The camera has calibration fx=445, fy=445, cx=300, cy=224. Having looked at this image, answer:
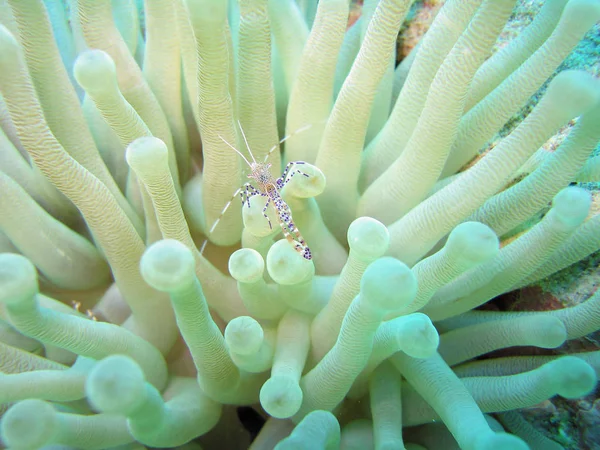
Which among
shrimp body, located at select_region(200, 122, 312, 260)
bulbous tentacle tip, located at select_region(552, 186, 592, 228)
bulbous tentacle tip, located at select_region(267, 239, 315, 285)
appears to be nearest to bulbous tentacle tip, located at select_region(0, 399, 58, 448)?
bulbous tentacle tip, located at select_region(267, 239, 315, 285)

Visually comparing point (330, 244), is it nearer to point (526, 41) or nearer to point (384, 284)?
point (384, 284)

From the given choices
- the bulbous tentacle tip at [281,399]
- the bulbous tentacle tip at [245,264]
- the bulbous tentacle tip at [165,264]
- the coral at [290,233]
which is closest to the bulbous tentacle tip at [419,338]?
the coral at [290,233]

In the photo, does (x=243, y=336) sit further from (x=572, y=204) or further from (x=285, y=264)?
(x=572, y=204)

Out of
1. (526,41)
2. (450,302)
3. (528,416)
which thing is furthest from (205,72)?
(528,416)

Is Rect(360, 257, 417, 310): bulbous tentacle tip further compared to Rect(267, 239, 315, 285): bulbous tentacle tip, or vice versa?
Rect(267, 239, 315, 285): bulbous tentacle tip

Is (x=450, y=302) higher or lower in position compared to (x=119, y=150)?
lower

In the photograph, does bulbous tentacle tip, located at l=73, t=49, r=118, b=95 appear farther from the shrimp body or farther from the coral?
the shrimp body

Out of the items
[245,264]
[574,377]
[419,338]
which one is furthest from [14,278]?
[574,377]
